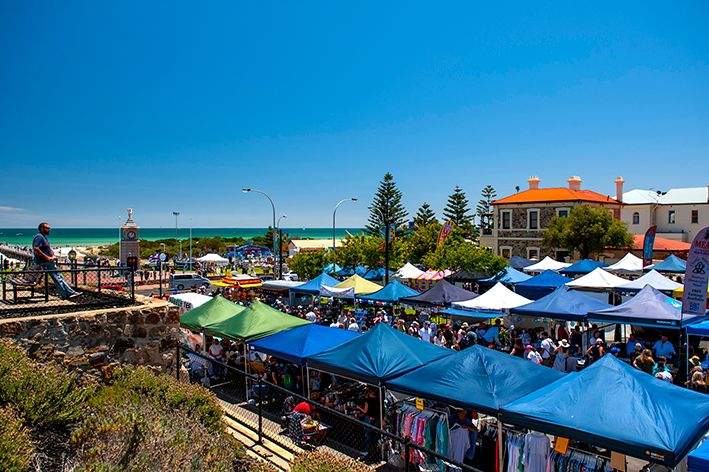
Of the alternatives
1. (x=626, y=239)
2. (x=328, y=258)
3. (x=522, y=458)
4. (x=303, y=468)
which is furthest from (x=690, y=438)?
(x=626, y=239)

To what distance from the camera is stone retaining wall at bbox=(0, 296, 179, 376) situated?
24.5 feet

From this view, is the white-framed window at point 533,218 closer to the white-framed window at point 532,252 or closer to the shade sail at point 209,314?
the white-framed window at point 532,252

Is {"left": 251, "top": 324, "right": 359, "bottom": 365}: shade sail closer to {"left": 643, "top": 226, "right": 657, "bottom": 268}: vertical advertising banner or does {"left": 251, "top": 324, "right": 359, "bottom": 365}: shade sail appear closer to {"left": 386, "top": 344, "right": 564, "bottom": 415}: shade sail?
{"left": 386, "top": 344, "right": 564, "bottom": 415}: shade sail

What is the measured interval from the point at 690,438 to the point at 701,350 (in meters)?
9.96

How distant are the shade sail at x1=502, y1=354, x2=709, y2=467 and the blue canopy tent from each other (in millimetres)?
15456

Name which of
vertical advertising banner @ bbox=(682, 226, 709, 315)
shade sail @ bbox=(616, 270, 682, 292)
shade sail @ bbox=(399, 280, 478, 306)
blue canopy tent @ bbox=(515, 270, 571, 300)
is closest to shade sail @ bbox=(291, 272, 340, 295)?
shade sail @ bbox=(399, 280, 478, 306)

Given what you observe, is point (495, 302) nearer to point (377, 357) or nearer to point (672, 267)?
point (377, 357)

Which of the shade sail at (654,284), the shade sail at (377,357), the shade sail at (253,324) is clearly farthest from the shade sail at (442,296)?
the shade sail at (377,357)

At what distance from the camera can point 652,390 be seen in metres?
6.60

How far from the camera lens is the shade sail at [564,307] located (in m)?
14.2

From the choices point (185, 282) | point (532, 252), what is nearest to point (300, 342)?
point (185, 282)

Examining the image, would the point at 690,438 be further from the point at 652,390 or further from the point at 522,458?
the point at 522,458

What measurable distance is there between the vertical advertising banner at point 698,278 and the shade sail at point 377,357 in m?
5.34

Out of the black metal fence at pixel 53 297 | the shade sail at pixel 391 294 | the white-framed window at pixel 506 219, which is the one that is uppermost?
the white-framed window at pixel 506 219
